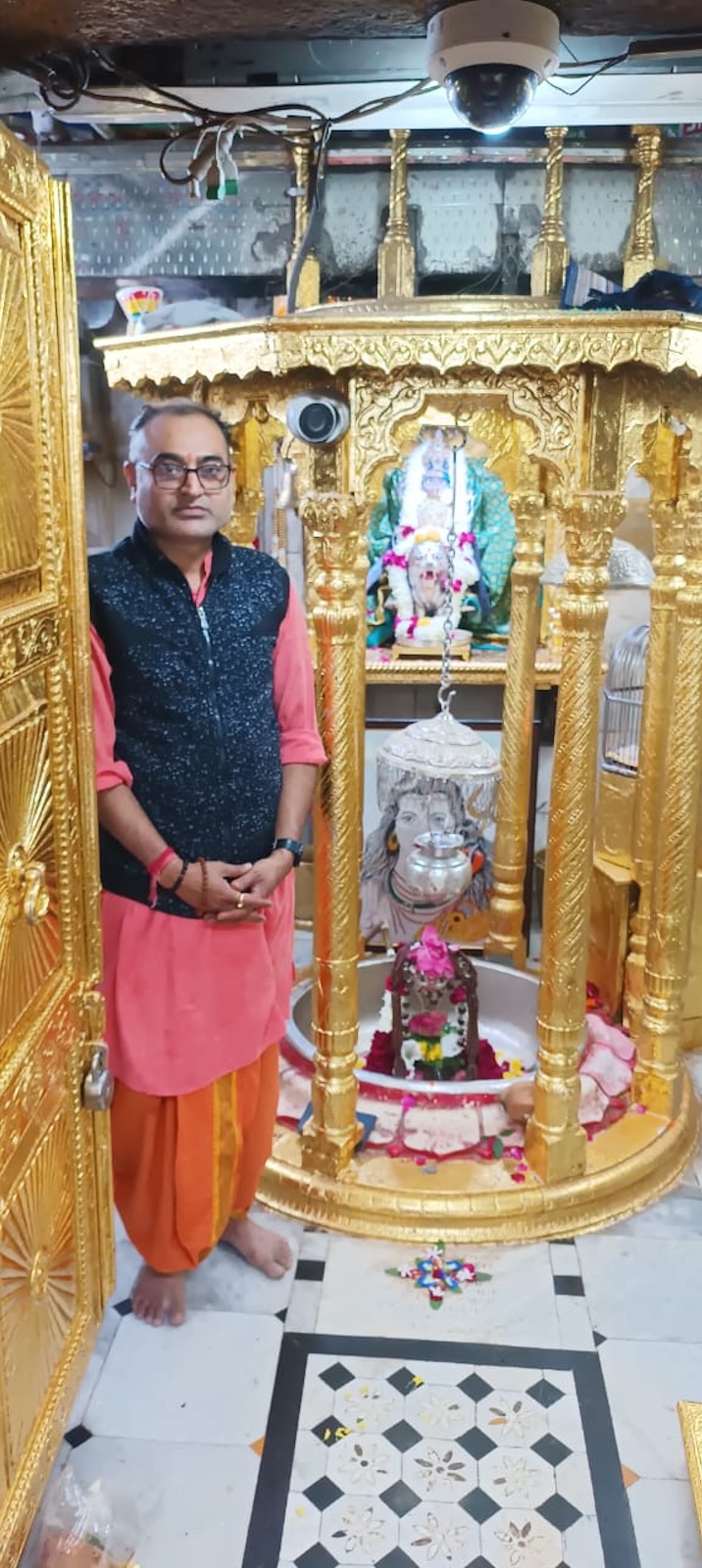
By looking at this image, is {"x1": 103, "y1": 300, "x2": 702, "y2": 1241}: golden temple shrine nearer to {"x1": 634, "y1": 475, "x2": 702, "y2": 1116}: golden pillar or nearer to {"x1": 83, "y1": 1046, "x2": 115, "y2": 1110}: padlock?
{"x1": 634, "y1": 475, "x2": 702, "y2": 1116}: golden pillar

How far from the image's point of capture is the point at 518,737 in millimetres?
3385

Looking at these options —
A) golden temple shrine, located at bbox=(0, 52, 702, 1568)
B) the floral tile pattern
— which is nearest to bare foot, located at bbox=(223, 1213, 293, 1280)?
golden temple shrine, located at bbox=(0, 52, 702, 1568)

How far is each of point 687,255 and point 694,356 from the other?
1.22 m

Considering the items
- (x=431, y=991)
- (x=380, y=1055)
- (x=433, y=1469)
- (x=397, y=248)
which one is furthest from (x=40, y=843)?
(x=397, y=248)

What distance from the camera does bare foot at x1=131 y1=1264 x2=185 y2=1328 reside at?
2.12 meters

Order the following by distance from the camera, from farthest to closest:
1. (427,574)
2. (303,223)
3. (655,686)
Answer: (427,574) → (303,223) → (655,686)

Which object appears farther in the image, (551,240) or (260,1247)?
(551,240)

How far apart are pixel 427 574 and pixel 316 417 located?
1.86 meters

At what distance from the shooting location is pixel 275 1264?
7.36ft

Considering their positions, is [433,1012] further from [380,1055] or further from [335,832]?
[335,832]

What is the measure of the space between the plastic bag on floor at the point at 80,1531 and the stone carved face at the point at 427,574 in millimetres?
2847

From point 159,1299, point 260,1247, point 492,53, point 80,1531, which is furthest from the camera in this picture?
point 260,1247

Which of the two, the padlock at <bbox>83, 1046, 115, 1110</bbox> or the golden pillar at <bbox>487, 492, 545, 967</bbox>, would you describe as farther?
the golden pillar at <bbox>487, 492, 545, 967</bbox>

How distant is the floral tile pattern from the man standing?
40 cm
